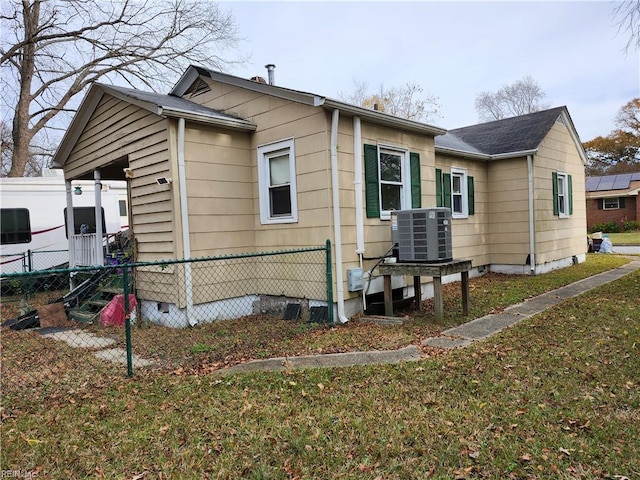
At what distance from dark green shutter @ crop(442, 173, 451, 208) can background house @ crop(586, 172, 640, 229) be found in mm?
25453

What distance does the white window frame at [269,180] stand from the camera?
662cm

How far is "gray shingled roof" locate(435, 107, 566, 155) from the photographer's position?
10727mm

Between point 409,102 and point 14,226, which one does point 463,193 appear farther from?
point 409,102

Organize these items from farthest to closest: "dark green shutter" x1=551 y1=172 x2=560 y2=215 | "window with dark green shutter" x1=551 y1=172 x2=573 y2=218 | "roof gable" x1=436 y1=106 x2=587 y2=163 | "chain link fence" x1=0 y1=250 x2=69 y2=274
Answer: "window with dark green shutter" x1=551 y1=172 x2=573 y2=218 < "dark green shutter" x1=551 y1=172 x2=560 y2=215 < "chain link fence" x1=0 y1=250 x2=69 y2=274 < "roof gable" x1=436 y1=106 x2=587 y2=163

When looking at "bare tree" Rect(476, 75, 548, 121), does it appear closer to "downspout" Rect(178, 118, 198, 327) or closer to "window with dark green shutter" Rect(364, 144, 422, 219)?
"window with dark green shutter" Rect(364, 144, 422, 219)

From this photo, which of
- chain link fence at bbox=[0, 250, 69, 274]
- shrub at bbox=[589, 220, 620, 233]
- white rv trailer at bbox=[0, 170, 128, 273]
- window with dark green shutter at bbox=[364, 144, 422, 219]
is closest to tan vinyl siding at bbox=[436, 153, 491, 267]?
window with dark green shutter at bbox=[364, 144, 422, 219]

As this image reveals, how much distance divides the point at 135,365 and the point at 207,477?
257cm

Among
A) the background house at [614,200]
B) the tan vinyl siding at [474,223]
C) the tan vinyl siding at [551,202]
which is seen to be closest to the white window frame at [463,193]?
the tan vinyl siding at [474,223]

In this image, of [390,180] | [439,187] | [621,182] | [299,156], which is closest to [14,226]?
[299,156]

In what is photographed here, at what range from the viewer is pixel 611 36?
26.7ft

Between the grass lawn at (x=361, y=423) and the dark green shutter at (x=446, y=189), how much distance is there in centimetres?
542

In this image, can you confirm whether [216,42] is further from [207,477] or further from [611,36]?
[207,477]

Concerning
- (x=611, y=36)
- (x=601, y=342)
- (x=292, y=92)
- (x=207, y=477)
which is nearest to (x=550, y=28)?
(x=611, y=36)

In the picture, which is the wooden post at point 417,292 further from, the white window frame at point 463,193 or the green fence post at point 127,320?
the green fence post at point 127,320
